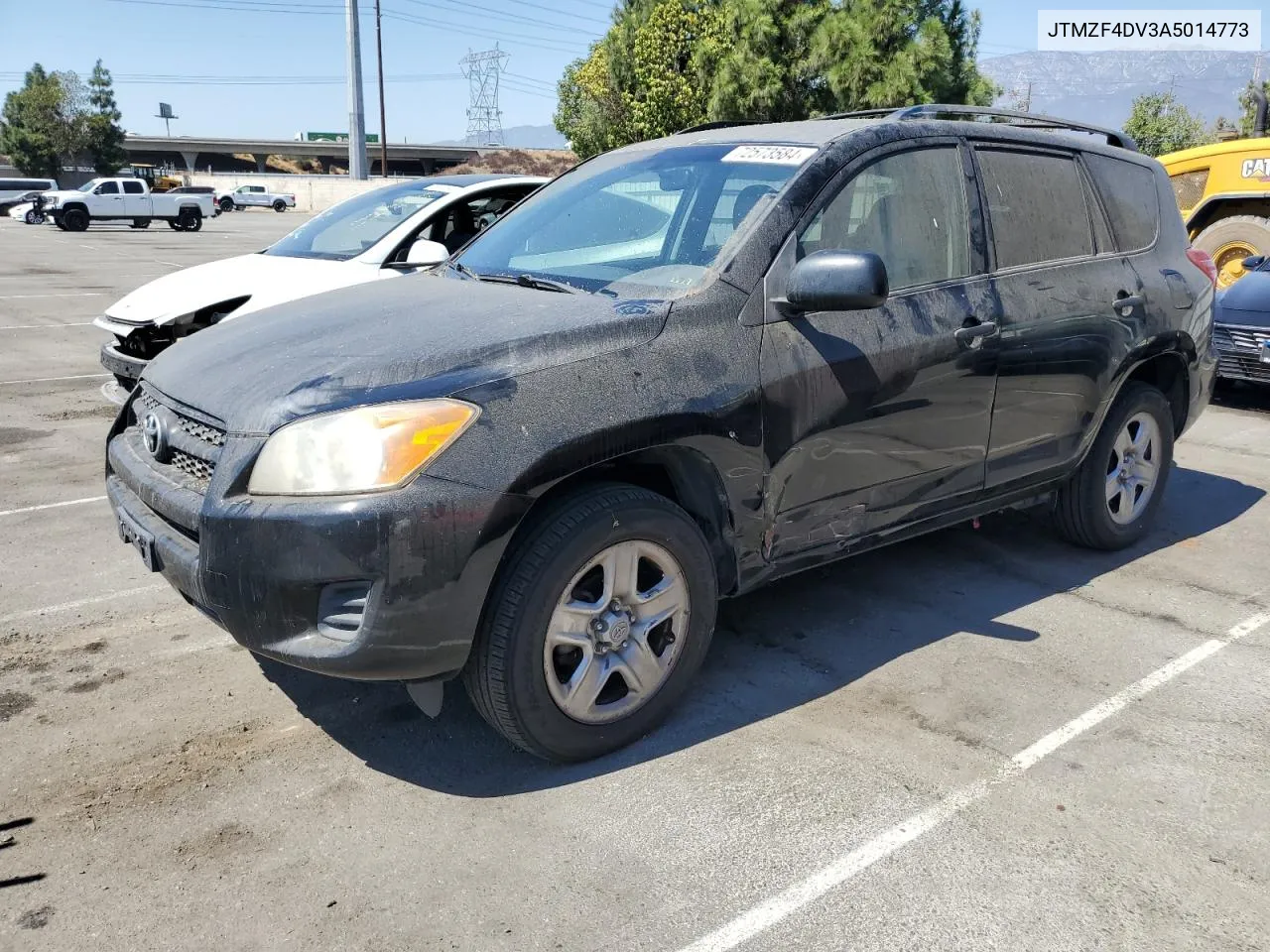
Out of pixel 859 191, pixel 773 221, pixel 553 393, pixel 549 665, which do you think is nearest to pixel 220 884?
pixel 549 665

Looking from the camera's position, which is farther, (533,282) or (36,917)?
(533,282)

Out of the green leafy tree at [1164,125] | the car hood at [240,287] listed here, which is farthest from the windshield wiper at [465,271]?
the green leafy tree at [1164,125]

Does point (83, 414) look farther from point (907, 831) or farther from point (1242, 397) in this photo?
point (1242, 397)

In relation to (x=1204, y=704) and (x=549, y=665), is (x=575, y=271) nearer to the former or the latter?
(x=549, y=665)

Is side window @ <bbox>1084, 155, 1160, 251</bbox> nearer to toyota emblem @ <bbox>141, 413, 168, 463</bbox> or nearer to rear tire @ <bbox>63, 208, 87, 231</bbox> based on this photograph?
toyota emblem @ <bbox>141, 413, 168, 463</bbox>

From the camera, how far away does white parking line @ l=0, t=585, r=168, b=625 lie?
4.25 meters

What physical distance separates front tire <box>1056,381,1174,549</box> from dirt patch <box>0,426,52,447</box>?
6.30m

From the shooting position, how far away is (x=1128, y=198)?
4938 mm

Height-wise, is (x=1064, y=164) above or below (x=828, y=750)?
above

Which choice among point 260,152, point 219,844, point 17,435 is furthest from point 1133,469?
point 260,152

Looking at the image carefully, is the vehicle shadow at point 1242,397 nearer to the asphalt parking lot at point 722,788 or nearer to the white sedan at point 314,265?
the asphalt parking lot at point 722,788

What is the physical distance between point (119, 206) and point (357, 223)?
3692cm

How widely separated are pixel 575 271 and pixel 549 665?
1.45 meters

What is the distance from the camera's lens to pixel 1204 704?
3.66 m
